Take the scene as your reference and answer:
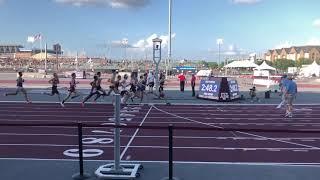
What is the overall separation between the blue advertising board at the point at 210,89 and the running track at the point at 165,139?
6867mm

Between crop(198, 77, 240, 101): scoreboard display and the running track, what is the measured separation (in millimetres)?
6623

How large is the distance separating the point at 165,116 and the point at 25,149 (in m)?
9.46

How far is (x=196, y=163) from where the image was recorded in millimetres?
9781

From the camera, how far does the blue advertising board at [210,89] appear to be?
2856cm

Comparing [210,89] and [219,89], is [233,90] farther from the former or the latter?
[210,89]

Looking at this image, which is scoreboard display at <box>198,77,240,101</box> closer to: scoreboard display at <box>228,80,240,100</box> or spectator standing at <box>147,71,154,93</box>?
scoreboard display at <box>228,80,240,100</box>

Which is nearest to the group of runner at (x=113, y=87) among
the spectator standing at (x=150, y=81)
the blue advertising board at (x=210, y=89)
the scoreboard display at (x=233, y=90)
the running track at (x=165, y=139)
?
the running track at (x=165, y=139)

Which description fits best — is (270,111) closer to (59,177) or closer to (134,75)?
(134,75)

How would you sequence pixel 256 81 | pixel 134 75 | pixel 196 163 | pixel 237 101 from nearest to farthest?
1. pixel 196 163
2. pixel 134 75
3. pixel 237 101
4. pixel 256 81

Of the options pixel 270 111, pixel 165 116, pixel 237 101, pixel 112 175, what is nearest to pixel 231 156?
pixel 112 175

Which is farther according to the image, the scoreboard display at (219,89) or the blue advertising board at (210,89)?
the blue advertising board at (210,89)

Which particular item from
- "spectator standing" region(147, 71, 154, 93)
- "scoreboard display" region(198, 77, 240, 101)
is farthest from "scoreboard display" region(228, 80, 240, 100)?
"spectator standing" region(147, 71, 154, 93)

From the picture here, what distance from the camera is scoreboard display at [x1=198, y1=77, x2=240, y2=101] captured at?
28.3m

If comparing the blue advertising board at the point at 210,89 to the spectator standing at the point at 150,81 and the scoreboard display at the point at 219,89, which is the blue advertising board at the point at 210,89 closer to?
the scoreboard display at the point at 219,89
